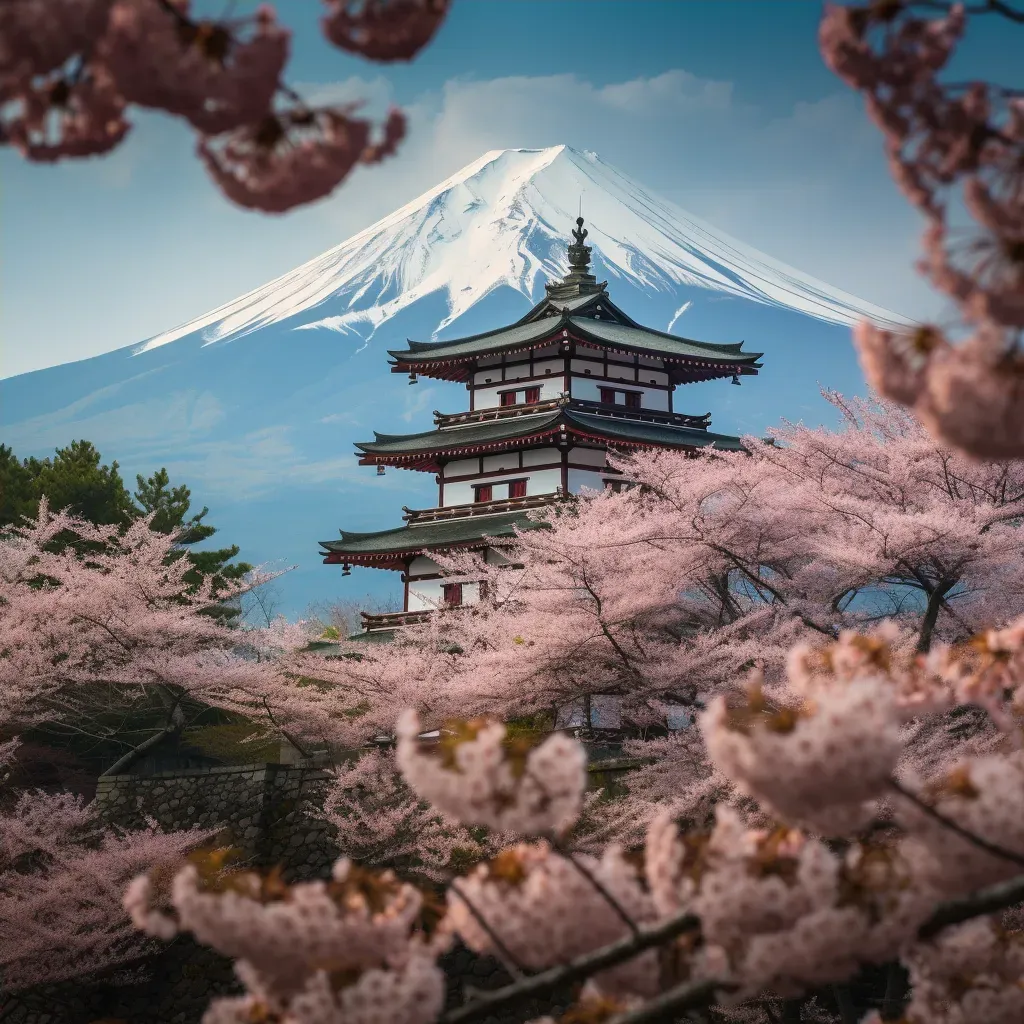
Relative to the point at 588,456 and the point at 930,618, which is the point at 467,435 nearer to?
the point at 588,456

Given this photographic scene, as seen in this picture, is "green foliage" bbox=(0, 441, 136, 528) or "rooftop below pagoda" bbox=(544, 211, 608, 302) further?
"rooftop below pagoda" bbox=(544, 211, 608, 302)

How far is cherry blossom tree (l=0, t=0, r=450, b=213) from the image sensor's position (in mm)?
2688

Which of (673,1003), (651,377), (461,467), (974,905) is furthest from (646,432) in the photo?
(673,1003)

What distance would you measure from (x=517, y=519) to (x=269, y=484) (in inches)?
4045

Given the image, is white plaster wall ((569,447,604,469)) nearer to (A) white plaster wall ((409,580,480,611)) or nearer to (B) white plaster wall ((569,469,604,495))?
(B) white plaster wall ((569,469,604,495))

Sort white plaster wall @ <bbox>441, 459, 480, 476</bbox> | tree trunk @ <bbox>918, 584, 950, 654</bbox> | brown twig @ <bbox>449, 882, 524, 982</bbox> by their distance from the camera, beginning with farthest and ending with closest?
white plaster wall @ <bbox>441, 459, 480, 476</bbox>
tree trunk @ <bbox>918, 584, 950, 654</bbox>
brown twig @ <bbox>449, 882, 524, 982</bbox>

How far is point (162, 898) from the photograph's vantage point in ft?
46.5

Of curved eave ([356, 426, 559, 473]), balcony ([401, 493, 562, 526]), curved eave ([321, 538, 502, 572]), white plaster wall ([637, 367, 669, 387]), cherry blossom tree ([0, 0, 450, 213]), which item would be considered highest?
white plaster wall ([637, 367, 669, 387])

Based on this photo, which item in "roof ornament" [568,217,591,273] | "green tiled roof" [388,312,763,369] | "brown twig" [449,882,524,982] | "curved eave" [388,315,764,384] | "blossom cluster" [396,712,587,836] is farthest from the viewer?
"roof ornament" [568,217,591,273]

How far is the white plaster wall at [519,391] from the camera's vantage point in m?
23.8

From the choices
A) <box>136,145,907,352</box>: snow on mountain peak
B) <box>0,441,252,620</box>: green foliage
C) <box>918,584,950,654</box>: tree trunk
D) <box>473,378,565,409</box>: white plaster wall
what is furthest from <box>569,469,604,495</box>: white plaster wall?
<box>136,145,907,352</box>: snow on mountain peak

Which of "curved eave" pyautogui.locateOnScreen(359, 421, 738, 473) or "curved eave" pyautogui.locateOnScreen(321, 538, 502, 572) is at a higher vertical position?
"curved eave" pyautogui.locateOnScreen(359, 421, 738, 473)

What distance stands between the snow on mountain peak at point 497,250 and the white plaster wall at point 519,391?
290 feet

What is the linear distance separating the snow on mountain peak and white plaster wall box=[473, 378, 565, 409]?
3476 inches
